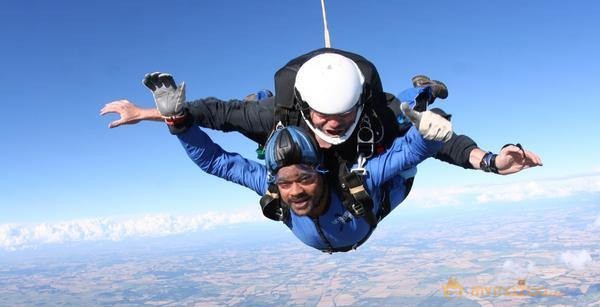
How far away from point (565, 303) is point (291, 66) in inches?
2772

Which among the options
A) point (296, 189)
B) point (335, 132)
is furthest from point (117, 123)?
point (335, 132)

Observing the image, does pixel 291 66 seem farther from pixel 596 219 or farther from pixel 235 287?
pixel 596 219

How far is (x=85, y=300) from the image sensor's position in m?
87.6

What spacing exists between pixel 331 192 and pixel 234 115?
2.88 ft

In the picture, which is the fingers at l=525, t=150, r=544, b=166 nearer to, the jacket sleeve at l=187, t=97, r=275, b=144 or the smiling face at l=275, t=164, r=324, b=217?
the smiling face at l=275, t=164, r=324, b=217

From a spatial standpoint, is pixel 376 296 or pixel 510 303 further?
pixel 376 296

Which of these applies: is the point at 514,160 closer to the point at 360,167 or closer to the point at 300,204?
the point at 360,167

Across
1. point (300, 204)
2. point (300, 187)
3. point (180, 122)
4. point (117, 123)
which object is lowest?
point (300, 204)

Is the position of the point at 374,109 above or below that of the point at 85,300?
above

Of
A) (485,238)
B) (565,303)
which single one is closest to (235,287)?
(565,303)

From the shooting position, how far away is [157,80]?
270cm

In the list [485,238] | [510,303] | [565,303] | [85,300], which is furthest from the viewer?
[485,238]

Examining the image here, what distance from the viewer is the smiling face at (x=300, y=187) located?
9.04 ft

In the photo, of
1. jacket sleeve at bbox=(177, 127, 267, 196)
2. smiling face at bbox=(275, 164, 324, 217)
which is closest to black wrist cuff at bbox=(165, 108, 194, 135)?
jacket sleeve at bbox=(177, 127, 267, 196)
